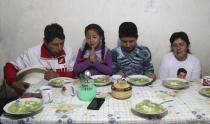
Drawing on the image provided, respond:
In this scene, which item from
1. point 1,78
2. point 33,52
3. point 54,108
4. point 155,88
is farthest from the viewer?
point 1,78

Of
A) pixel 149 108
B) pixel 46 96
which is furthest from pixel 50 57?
pixel 149 108

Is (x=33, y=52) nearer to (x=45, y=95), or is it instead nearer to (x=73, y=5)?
(x=73, y=5)

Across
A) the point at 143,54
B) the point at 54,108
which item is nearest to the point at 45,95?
the point at 54,108

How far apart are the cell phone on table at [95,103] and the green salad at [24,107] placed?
0.35 m

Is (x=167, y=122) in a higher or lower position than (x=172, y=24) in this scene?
lower

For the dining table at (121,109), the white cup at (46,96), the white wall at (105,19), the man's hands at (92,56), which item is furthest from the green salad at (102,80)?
the white wall at (105,19)

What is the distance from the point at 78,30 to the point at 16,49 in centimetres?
86

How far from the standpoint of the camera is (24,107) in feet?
5.29

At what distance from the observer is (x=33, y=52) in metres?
2.71

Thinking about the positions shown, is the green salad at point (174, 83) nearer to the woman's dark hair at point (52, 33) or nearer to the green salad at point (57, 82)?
the green salad at point (57, 82)

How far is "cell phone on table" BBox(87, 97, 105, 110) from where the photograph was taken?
5.46 feet

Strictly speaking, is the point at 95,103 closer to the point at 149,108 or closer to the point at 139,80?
the point at 149,108

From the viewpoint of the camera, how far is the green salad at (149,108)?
1552 millimetres

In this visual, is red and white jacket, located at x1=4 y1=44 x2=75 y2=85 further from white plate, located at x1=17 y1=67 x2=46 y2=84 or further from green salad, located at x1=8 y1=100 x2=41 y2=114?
green salad, located at x1=8 y1=100 x2=41 y2=114
